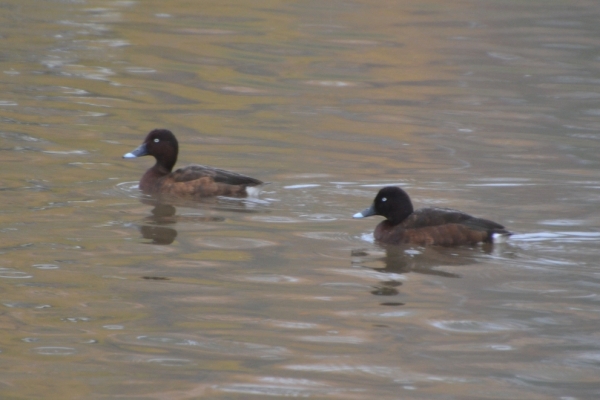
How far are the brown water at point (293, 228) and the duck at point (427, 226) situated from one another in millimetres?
137

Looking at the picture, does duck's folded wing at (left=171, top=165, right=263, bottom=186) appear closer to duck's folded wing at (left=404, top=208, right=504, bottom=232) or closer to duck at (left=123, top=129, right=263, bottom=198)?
duck at (left=123, top=129, right=263, bottom=198)

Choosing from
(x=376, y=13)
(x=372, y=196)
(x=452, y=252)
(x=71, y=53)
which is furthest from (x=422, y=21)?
(x=452, y=252)

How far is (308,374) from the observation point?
6320mm

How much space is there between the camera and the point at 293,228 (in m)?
9.65

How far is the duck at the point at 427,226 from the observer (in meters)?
9.13

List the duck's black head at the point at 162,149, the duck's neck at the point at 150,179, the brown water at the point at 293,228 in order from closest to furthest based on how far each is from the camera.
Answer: the brown water at the point at 293,228 < the duck's neck at the point at 150,179 < the duck's black head at the point at 162,149

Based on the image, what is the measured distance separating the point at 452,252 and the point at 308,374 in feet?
10.3

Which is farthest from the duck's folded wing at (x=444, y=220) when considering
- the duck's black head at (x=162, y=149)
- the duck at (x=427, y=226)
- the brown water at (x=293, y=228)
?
the duck's black head at (x=162, y=149)

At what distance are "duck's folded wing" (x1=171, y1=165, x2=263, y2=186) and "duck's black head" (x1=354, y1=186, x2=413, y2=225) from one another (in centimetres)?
153

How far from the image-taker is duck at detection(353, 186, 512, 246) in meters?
9.13

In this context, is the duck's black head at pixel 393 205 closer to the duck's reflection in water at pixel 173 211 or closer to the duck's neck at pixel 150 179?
the duck's reflection in water at pixel 173 211

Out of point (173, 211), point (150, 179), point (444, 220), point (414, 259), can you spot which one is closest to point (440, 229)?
point (444, 220)

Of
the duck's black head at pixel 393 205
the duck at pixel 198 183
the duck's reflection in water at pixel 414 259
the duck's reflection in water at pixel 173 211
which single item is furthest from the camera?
the duck at pixel 198 183

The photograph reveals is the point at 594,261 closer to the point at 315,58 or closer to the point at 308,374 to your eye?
the point at 308,374
